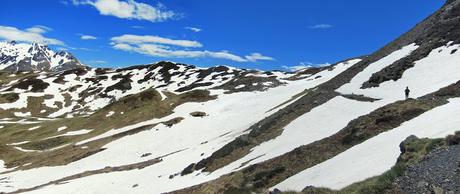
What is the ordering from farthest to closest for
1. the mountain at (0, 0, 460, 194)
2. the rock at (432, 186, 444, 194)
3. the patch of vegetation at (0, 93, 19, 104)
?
the patch of vegetation at (0, 93, 19, 104)
the mountain at (0, 0, 460, 194)
the rock at (432, 186, 444, 194)

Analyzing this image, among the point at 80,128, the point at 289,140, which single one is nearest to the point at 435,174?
the point at 289,140

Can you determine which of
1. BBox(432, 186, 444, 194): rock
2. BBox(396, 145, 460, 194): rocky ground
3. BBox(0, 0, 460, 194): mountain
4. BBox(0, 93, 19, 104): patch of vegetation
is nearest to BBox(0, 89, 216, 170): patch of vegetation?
BBox(0, 0, 460, 194): mountain

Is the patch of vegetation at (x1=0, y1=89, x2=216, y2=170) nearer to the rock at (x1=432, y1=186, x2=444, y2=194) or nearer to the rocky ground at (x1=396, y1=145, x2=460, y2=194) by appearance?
the rocky ground at (x1=396, y1=145, x2=460, y2=194)

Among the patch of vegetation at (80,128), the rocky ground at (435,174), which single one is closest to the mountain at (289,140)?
the rocky ground at (435,174)

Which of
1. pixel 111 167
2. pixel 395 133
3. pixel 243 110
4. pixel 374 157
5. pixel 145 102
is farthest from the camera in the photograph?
pixel 145 102

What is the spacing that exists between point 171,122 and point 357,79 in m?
42.6

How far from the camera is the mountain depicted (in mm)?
21047

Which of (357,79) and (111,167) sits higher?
(357,79)

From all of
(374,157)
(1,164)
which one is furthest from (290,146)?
(1,164)

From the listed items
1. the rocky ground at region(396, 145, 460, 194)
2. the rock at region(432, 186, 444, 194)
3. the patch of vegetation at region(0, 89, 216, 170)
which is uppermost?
the patch of vegetation at region(0, 89, 216, 170)

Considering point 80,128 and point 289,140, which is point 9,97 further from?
point 289,140

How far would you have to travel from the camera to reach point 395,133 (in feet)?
88.1

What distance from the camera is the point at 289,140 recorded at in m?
39.5

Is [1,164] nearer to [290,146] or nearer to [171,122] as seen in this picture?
[171,122]
